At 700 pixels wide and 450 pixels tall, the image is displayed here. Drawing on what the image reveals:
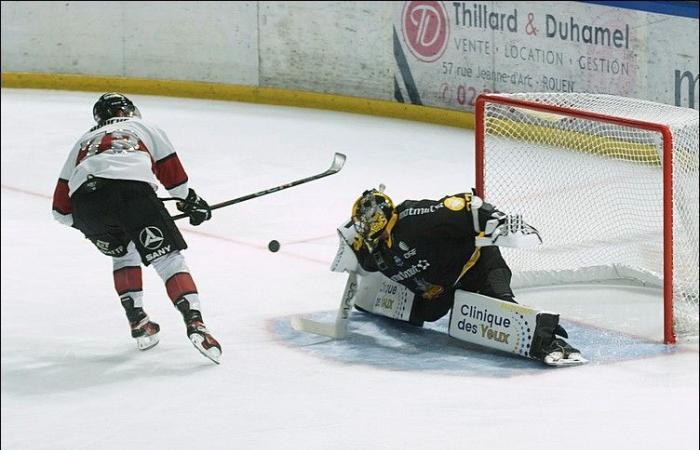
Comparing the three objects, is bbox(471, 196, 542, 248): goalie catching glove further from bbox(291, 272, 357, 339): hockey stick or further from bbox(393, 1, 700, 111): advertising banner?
bbox(393, 1, 700, 111): advertising banner

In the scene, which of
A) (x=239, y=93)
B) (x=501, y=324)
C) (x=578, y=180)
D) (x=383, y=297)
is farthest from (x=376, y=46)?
(x=501, y=324)

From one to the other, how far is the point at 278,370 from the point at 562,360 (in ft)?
3.18

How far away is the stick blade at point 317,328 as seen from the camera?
565 cm

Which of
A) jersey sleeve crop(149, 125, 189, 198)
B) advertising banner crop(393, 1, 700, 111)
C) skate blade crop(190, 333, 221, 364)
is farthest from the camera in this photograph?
advertising banner crop(393, 1, 700, 111)

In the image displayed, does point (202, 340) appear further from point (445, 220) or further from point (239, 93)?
point (239, 93)

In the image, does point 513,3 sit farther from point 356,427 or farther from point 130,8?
point 356,427

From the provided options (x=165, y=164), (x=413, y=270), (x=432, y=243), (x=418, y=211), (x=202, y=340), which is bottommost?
(x=202, y=340)

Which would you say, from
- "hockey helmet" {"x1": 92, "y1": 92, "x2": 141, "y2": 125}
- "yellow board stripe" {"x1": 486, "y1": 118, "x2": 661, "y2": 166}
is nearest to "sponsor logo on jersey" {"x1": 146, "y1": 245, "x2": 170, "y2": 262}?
"hockey helmet" {"x1": 92, "y1": 92, "x2": 141, "y2": 125}

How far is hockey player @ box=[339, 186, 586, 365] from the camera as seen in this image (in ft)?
17.1


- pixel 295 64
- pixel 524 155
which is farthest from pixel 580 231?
pixel 295 64

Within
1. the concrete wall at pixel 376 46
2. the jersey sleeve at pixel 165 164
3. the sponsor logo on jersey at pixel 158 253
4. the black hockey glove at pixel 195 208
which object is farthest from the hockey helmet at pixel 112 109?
the concrete wall at pixel 376 46

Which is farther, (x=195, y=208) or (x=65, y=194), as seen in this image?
(x=195, y=208)

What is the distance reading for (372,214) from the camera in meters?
5.34

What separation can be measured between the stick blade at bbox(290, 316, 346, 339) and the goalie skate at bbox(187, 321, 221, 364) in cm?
51
